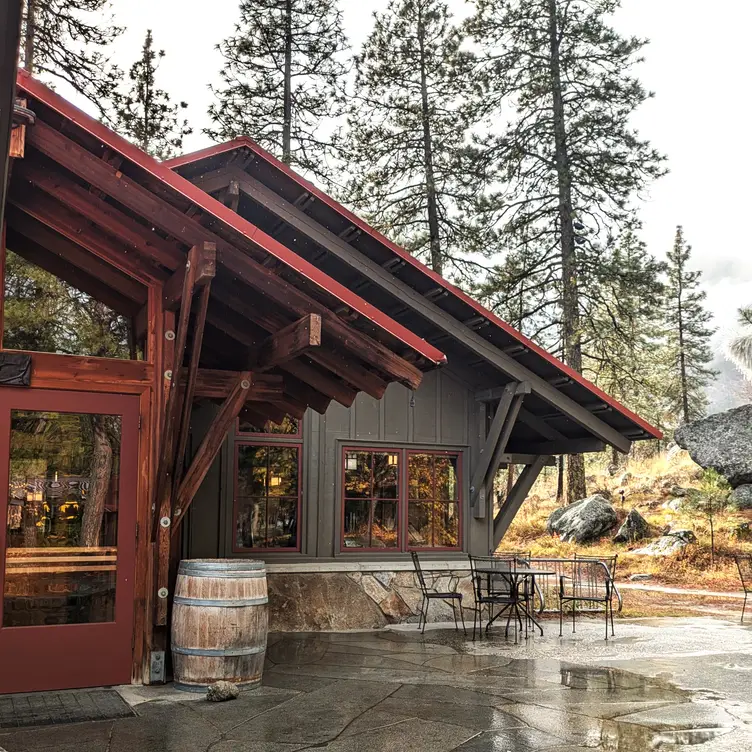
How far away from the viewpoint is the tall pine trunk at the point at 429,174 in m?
19.3

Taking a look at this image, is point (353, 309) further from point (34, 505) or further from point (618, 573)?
point (618, 573)

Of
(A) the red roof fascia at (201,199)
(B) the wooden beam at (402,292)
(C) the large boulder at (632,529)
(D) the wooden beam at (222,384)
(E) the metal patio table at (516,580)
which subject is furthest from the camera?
(C) the large boulder at (632,529)

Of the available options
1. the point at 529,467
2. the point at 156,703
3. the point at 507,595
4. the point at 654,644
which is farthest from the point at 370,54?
the point at 156,703

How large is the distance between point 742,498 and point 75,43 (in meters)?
16.3

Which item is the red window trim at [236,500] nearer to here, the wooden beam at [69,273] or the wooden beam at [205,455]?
the wooden beam at [205,455]

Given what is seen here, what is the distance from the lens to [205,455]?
6.40 meters

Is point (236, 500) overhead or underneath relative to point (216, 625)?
overhead

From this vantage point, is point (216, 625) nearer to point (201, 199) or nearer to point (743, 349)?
point (201, 199)

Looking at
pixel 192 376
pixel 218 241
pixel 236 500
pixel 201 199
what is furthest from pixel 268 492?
pixel 201 199

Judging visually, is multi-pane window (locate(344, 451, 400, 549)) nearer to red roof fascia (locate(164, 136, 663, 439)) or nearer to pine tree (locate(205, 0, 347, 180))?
red roof fascia (locate(164, 136, 663, 439))

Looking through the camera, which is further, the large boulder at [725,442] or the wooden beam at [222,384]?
the large boulder at [725,442]

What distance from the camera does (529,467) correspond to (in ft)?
35.6

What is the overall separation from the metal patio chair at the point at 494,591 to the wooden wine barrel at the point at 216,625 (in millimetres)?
3373

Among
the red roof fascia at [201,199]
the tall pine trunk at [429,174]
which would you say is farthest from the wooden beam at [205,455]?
the tall pine trunk at [429,174]
